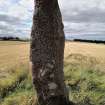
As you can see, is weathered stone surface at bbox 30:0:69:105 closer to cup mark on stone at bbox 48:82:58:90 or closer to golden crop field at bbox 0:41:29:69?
cup mark on stone at bbox 48:82:58:90

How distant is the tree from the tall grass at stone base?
3.04ft

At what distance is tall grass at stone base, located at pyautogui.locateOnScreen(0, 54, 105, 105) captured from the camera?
12070 mm

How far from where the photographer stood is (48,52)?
1069cm

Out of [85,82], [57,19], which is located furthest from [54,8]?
[85,82]

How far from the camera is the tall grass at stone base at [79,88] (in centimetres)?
1207

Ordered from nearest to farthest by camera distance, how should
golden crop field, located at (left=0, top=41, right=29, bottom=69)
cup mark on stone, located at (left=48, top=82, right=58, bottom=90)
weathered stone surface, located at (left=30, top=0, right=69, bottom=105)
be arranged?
weathered stone surface, located at (left=30, top=0, right=69, bottom=105) → cup mark on stone, located at (left=48, top=82, right=58, bottom=90) → golden crop field, located at (left=0, top=41, right=29, bottom=69)

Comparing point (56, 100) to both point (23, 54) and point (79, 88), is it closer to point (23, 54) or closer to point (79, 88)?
point (79, 88)

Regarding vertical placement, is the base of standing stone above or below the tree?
below

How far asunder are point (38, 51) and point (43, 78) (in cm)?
78

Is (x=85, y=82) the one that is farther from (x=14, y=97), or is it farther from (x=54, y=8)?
(x=54, y=8)

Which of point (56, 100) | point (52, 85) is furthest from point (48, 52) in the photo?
point (56, 100)

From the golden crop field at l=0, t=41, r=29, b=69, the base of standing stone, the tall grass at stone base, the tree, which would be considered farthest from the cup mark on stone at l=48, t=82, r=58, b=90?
the golden crop field at l=0, t=41, r=29, b=69

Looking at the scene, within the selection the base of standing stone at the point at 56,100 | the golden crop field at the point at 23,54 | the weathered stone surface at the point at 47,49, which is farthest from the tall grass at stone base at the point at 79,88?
the golden crop field at the point at 23,54

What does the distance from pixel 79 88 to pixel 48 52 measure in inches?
131
